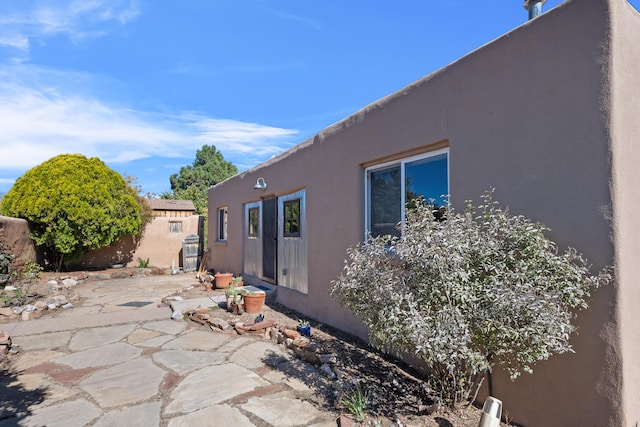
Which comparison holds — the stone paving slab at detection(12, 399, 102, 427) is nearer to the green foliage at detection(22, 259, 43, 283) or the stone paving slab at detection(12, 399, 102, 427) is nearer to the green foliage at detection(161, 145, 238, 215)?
the green foliage at detection(22, 259, 43, 283)

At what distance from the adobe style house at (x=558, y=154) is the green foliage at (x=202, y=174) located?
102 feet

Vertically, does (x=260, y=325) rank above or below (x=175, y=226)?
below

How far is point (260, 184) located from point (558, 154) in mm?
7009

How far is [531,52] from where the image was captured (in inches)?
117

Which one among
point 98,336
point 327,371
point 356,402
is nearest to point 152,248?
point 98,336

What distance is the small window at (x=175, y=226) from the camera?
16234 millimetres

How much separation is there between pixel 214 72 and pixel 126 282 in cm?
801

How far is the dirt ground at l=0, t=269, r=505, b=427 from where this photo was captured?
2.91 m

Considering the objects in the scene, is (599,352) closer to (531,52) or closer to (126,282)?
(531,52)

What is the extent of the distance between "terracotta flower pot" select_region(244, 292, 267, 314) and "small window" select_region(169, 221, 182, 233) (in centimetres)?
1090

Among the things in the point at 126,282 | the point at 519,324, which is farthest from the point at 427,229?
the point at 126,282

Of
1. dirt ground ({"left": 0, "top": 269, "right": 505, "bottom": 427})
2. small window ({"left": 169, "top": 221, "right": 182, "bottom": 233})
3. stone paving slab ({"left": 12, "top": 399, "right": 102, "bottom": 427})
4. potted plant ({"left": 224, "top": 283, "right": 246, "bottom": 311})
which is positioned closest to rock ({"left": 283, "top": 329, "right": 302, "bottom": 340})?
dirt ground ({"left": 0, "top": 269, "right": 505, "bottom": 427})

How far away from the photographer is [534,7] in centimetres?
350

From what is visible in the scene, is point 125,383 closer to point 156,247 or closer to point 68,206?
point 68,206
